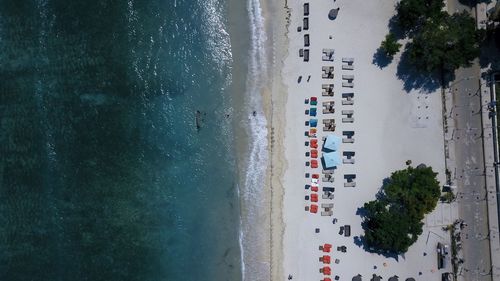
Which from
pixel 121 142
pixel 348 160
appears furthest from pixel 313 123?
pixel 121 142

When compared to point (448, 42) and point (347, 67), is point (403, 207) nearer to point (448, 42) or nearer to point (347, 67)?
point (347, 67)

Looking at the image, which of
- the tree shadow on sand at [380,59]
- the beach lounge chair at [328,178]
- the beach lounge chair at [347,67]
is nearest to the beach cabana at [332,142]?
the beach lounge chair at [328,178]

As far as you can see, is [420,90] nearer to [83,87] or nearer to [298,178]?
[298,178]

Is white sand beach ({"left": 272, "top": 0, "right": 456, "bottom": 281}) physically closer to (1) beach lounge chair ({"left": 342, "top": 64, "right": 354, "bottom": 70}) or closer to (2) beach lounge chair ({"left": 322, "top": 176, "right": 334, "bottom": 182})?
(1) beach lounge chair ({"left": 342, "top": 64, "right": 354, "bottom": 70})

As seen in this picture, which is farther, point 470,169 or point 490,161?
point 470,169

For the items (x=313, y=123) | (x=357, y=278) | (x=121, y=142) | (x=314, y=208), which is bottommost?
(x=357, y=278)

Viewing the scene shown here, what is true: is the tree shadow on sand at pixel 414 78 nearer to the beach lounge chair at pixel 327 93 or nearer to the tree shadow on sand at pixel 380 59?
the tree shadow on sand at pixel 380 59

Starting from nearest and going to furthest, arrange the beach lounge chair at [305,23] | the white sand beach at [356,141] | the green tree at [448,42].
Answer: the green tree at [448,42]
the white sand beach at [356,141]
the beach lounge chair at [305,23]

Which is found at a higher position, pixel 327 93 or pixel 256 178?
pixel 327 93

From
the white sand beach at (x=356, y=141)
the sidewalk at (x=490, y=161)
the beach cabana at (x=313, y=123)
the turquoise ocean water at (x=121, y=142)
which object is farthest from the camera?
the turquoise ocean water at (x=121, y=142)
